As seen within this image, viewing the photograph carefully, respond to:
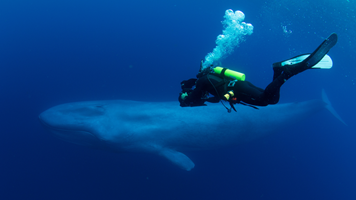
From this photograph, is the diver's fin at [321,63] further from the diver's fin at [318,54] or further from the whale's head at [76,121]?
the whale's head at [76,121]

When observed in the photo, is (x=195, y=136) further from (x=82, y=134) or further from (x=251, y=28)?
(x=251, y=28)

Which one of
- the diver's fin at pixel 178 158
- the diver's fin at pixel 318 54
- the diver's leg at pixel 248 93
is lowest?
the diver's fin at pixel 178 158

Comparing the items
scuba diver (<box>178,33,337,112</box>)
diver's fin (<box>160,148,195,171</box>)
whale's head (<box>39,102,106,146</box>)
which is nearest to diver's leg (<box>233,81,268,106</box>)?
scuba diver (<box>178,33,337,112</box>)

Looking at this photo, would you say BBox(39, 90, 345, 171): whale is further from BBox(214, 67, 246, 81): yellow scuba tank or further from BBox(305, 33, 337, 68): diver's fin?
BBox(305, 33, 337, 68): diver's fin

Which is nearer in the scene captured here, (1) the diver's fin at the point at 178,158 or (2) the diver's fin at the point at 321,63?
(2) the diver's fin at the point at 321,63

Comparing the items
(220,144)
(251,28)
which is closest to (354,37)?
(251,28)

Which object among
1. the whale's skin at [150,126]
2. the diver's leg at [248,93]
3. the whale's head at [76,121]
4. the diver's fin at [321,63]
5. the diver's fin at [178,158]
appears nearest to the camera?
the diver's fin at [321,63]

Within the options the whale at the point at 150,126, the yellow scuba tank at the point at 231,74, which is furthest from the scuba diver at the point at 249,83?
the whale at the point at 150,126

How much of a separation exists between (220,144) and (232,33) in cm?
733

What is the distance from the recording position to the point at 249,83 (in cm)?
438

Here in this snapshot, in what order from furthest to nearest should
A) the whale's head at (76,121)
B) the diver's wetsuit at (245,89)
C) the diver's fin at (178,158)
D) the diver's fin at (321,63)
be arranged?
the diver's fin at (178,158)
the whale's head at (76,121)
the diver's wetsuit at (245,89)
the diver's fin at (321,63)

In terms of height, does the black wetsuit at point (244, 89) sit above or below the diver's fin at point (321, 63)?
below

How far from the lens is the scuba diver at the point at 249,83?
11.6 feet

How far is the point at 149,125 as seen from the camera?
824 cm
